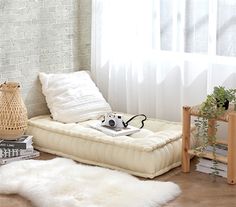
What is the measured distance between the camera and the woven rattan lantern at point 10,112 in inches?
156

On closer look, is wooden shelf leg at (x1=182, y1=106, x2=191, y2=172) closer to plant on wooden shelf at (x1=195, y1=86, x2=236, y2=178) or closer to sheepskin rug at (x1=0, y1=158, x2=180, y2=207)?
plant on wooden shelf at (x1=195, y1=86, x2=236, y2=178)

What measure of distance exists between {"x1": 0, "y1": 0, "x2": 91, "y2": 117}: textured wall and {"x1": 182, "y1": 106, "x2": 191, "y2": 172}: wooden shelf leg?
1.36 m

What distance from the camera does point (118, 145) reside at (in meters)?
3.65

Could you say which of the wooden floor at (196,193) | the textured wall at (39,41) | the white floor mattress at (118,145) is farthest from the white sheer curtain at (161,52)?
the wooden floor at (196,193)

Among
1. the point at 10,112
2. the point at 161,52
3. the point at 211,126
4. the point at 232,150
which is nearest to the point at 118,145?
the point at 211,126

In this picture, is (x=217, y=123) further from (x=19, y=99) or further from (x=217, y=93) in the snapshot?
(x=19, y=99)

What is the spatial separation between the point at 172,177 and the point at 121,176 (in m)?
0.34

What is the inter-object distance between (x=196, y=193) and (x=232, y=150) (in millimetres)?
346

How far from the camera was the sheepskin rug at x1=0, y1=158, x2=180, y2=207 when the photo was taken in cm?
306

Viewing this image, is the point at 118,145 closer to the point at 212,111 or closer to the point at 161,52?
the point at 212,111

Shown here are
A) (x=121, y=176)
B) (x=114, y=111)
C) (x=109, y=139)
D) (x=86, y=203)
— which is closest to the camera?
(x=86, y=203)

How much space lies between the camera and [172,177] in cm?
357

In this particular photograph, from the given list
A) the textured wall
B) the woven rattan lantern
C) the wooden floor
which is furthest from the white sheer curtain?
the woven rattan lantern

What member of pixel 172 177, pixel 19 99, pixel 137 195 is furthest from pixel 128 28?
pixel 137 195
